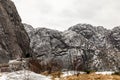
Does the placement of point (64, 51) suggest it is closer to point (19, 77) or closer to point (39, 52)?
point (39, 52)

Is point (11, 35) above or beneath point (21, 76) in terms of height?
above

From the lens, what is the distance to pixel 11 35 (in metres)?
90.9

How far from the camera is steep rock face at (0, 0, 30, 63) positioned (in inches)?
3317

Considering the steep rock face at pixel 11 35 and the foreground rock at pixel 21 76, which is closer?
the foreground rock at pixel 21 76

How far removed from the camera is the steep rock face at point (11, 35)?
84.2m

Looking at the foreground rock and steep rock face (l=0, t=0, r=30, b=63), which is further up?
steep rock face (l=0, t=0, r=30, b=63)

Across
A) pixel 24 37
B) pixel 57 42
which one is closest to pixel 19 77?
pixel 24 37

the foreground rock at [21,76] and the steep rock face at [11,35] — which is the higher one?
the steep rock face at [11,35]

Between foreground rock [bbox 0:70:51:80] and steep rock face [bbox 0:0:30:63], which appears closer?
foreground rock [bbox 0:70:51:80]

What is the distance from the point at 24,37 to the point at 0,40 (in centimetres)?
1592

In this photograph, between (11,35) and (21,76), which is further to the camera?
(11,35)

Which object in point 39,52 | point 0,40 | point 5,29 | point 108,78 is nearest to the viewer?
point 108,78

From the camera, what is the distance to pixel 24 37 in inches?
3915

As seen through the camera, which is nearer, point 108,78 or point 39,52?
point 108,78
